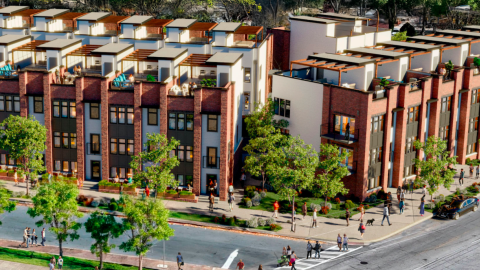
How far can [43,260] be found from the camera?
51.6 m

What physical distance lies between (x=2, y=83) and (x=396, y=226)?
41241 millimetres

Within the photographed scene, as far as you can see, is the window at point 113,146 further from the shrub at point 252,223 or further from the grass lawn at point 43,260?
the shrub at point 252,223

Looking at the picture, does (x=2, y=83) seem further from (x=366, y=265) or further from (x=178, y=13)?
(x=178, y=13)

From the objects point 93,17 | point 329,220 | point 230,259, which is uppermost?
point 93,17

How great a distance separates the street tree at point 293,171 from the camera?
58250mm

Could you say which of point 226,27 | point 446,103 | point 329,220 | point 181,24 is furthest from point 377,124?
point 181,24

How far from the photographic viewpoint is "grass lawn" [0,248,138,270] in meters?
51.0

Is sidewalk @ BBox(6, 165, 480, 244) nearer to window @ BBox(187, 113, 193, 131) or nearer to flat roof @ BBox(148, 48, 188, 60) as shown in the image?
window @ BBox(187, 113, 193, 131)

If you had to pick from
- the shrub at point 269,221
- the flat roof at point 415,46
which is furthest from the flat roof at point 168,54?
the flat roof at point 415,46

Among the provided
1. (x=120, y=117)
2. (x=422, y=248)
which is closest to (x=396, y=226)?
(x=422, y=248)

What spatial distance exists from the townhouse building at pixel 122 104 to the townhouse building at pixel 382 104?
7.62 m

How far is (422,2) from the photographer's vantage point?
11138 centimetres

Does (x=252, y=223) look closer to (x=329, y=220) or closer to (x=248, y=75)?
(x=329, y=220)

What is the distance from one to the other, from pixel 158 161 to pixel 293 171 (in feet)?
39.8
